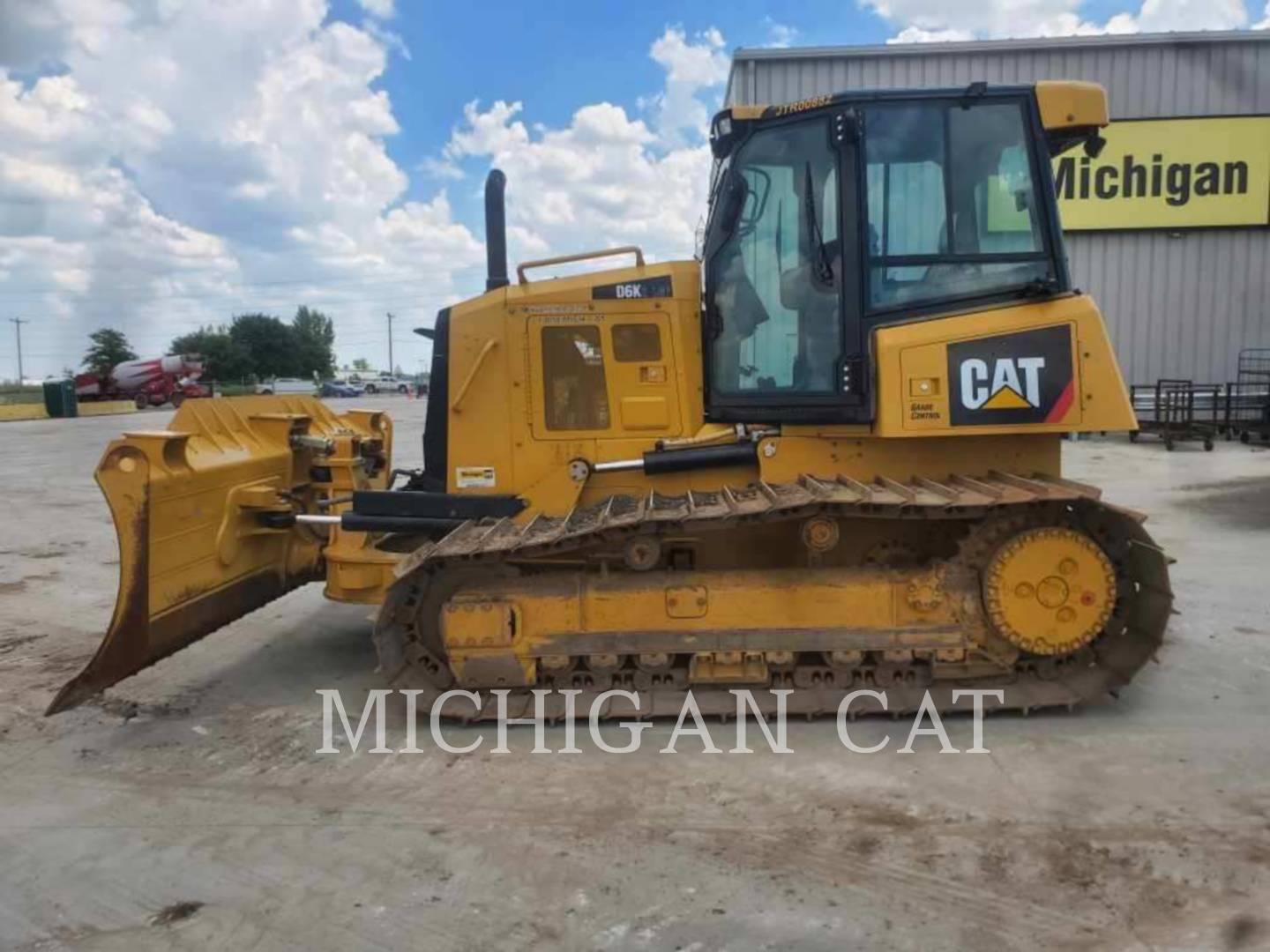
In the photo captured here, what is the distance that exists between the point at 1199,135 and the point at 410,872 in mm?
20710

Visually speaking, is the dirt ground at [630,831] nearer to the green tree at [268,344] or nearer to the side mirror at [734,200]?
the side mirror at [734,200]

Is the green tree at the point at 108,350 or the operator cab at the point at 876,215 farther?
the green tree at the point at 108,350

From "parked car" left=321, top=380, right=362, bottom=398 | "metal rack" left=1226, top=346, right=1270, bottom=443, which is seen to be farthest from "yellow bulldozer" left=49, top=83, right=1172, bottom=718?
"parked car" left=321, top=380, right=362, bottom=398

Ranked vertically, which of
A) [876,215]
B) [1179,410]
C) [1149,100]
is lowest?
[1179,410]

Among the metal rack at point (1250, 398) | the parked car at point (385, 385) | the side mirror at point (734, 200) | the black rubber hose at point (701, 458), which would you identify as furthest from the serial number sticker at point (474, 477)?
the parked car at point (385, 385)

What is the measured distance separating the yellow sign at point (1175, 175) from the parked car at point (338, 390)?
49.0 metres

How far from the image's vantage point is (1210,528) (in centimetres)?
962

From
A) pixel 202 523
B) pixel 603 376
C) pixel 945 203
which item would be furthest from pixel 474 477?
pixel 945 203

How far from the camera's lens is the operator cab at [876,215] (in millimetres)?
4645

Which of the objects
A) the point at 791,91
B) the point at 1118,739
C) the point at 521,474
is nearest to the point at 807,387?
the point at 521,474

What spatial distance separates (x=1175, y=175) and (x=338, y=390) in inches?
2145

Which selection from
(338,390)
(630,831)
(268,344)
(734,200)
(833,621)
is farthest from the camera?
(268,344)

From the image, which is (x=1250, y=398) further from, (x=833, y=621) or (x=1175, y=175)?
(x=833, y=621)

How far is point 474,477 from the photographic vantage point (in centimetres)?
517
